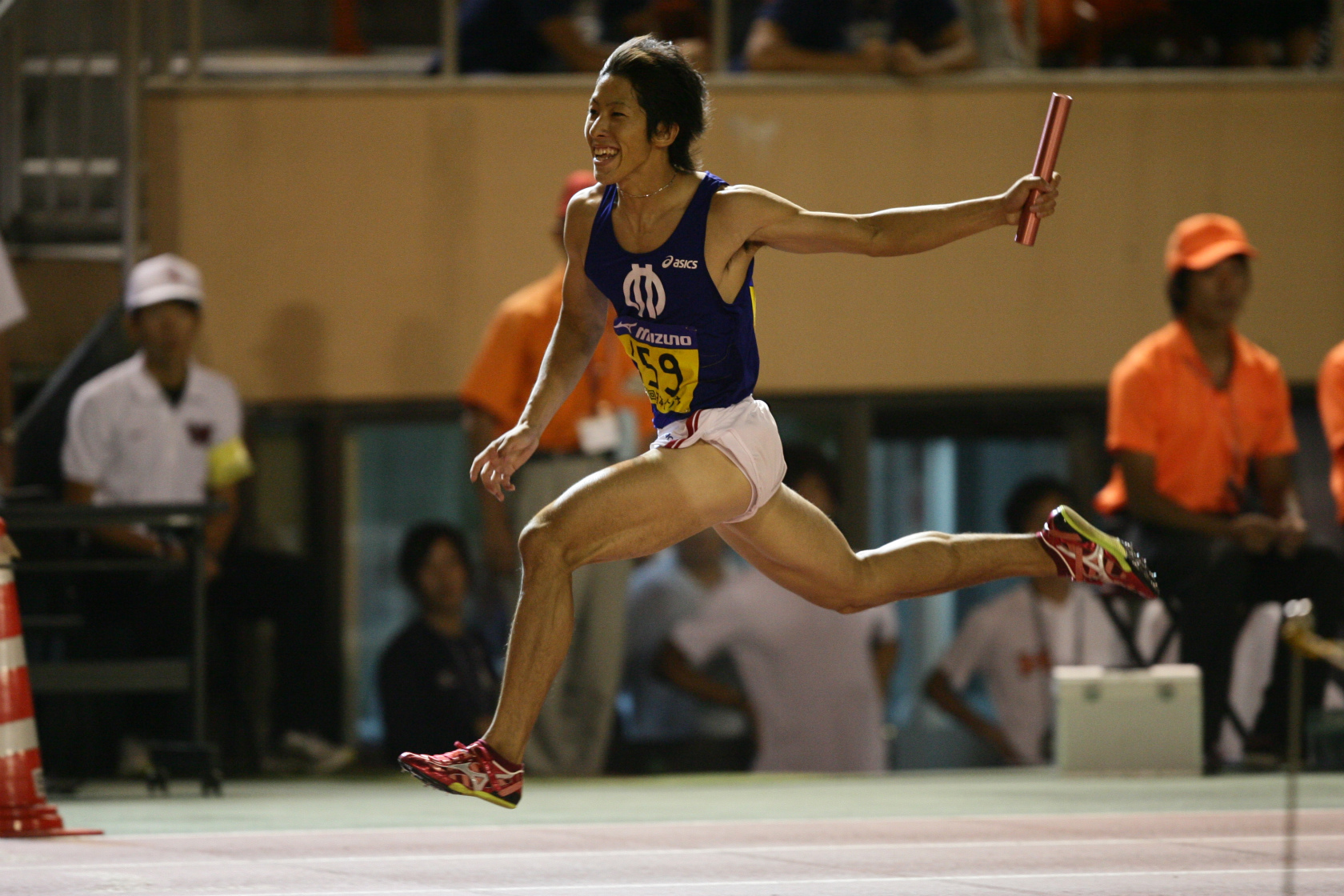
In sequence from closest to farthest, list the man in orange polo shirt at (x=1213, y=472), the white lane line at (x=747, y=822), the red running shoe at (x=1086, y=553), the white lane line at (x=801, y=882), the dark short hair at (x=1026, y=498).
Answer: the white lane line at (x=801, y=882)
the red running shoe at (x=1086, y=553)
the white lane line at (x=747, y=822)
the man in orange polo shirt at (x=1213, y=472)
the dark short hair at (x=1026, y=498)

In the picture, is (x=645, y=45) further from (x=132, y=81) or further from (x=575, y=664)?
(x=132, y=81)

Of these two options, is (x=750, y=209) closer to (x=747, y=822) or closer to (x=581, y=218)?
(x=581, y=218)

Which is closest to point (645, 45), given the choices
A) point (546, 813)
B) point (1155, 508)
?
point (546, 813)

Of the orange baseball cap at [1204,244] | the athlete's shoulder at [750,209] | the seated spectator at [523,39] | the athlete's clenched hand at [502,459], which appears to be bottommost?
the athlete's clenched hand at [502,459]

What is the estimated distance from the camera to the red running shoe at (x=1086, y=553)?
6160mm

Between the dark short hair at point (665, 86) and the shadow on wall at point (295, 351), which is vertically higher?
the dark short hair at point (665, 86)

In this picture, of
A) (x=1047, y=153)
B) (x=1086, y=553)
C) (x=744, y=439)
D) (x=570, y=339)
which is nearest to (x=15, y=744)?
(x=570, y=339)

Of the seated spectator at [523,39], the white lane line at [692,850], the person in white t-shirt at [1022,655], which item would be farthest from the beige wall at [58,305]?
the white lane line at [692,850]

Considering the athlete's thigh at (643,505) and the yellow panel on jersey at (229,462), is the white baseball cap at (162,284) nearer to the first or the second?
the yellow panel on jersey at (229,462)

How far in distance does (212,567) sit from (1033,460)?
4213mm

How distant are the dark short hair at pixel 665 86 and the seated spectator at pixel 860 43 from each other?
468 cm

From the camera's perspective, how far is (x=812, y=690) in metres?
9.55

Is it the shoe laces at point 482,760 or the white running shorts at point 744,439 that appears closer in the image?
the shoe laces at point 482,760

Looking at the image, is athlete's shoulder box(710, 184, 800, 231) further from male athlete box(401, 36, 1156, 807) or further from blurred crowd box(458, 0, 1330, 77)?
blurred crowd box(458, 0, 1330, 77)
